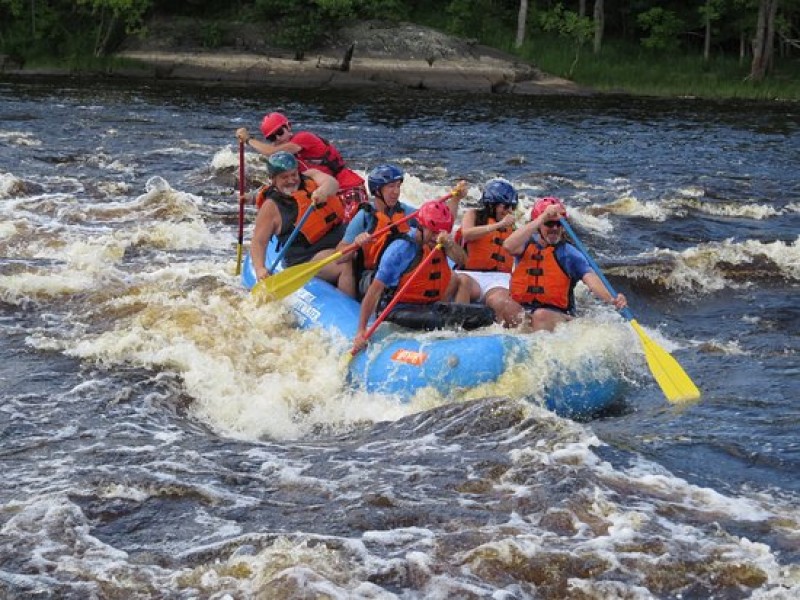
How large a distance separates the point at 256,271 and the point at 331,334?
108cm

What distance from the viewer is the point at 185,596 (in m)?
5.00

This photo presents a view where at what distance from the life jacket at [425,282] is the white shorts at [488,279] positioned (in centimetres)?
52

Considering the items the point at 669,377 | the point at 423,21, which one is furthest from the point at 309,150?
the point at 423,21

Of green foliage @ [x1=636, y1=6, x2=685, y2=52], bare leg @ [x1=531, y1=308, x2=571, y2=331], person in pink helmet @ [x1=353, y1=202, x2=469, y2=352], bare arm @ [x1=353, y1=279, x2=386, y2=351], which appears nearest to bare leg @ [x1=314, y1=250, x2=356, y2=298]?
person in pink helmet @ [x1=353, y1=202, x2=469, y2=352]

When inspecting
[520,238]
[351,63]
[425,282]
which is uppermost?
[351,63]

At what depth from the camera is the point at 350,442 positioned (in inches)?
267

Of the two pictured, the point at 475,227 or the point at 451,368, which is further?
the point at 475,227

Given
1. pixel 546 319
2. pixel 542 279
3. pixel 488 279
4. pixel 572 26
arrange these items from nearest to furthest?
pixel 546 319
pixel 542 279
pixel 488 279
pixel 572 26

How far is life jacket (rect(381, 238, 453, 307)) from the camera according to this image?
7.64m

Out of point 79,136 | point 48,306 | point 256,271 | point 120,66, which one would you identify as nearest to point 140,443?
point 256,271

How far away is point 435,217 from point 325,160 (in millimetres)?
3189

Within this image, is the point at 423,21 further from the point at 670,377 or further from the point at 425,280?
the point at 670,377

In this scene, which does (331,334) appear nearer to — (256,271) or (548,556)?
(256,271)

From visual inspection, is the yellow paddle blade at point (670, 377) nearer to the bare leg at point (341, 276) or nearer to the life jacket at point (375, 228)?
the life jacket at point (375, 228)
